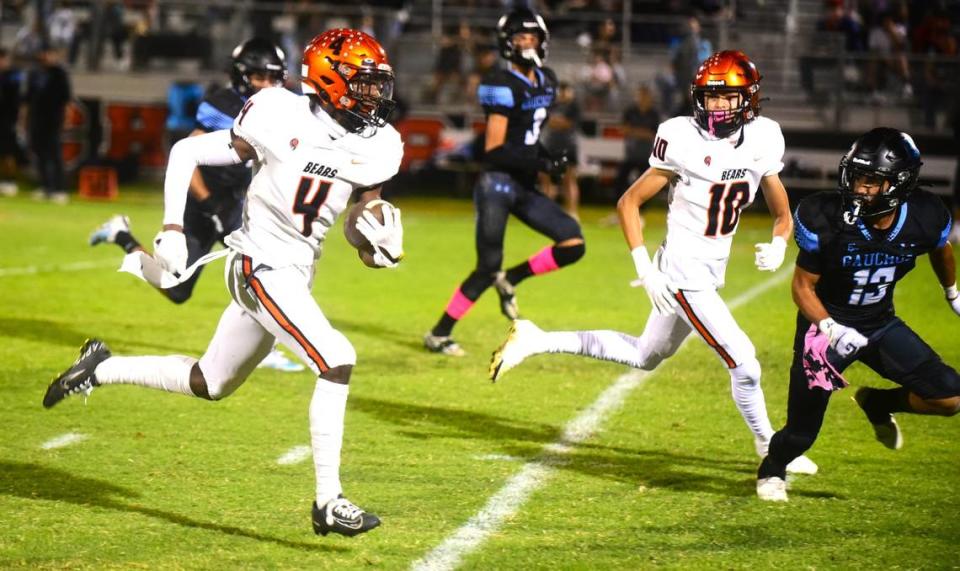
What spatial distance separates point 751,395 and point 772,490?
0.46 meters

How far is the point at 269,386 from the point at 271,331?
2740mm

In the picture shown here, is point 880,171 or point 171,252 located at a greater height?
point 880,171

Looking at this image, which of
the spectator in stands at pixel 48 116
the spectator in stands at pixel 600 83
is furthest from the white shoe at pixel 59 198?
the spectator in stands at pixel 600 83

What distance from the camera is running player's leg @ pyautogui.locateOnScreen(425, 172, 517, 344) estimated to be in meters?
8.78

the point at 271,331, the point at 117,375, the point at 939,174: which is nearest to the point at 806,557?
A: the point at 271,331

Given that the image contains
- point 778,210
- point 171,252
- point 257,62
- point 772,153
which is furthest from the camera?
point 257,62

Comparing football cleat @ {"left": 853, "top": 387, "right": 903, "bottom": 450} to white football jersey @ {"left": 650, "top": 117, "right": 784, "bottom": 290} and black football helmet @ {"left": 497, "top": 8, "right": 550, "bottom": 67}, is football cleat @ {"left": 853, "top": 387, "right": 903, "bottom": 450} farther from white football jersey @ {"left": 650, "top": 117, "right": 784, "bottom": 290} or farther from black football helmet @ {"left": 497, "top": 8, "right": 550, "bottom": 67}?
black football helmet @ {"left": 497, "top": 8, "right": 550, "bottom": 67}

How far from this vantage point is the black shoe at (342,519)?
4.73 m

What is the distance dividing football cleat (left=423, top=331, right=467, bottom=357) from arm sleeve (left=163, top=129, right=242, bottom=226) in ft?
12.3

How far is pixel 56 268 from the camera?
12211 millimetres

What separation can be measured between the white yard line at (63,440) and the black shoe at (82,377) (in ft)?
1.23

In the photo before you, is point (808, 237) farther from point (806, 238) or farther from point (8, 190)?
point (8, 190)

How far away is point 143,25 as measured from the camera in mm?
21516

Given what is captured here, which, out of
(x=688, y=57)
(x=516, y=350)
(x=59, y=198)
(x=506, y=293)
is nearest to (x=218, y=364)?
(x=516, y=350)
